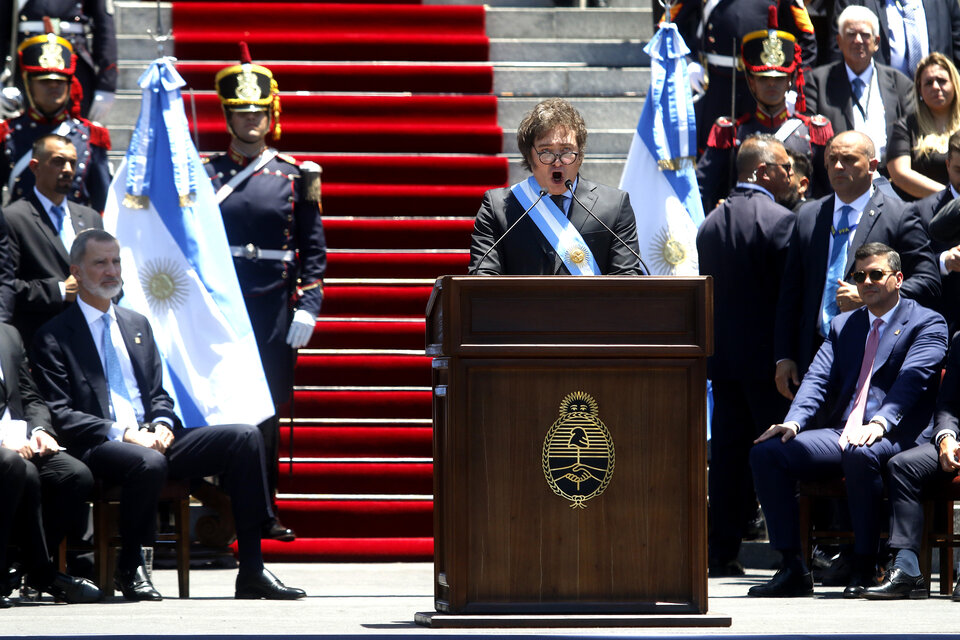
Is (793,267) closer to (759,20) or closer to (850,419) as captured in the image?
(850,419)

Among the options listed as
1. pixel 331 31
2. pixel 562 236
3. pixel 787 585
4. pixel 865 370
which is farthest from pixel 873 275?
pixel 331 31

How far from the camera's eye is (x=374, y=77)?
10.1 m

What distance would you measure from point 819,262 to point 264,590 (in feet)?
8.27

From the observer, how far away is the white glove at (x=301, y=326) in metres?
6.93

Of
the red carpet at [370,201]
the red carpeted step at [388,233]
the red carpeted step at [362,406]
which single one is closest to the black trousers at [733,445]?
the red carpet at [370,201]

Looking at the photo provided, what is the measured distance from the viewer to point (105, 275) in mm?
6117

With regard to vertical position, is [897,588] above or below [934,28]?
below

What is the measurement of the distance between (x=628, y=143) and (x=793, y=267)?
3.24m

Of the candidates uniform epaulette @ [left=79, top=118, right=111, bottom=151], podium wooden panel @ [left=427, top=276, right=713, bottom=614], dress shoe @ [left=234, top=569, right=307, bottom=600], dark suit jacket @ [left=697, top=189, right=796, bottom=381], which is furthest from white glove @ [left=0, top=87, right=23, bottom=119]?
podium wooden panel @ [left=427, top=276, right=713, bottom=614]

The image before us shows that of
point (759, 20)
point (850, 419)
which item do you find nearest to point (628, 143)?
point (759, 20)

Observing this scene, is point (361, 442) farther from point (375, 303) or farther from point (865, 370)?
point (865, 370)

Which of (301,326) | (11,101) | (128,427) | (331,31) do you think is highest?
(331,31)

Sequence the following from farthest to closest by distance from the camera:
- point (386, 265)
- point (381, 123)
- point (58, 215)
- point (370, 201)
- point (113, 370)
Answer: point (381, 123) → point (370, 201) → point (386, 265) → point (58, 215) → point (113, 370)

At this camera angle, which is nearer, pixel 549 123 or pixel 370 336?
pixel 549 123
